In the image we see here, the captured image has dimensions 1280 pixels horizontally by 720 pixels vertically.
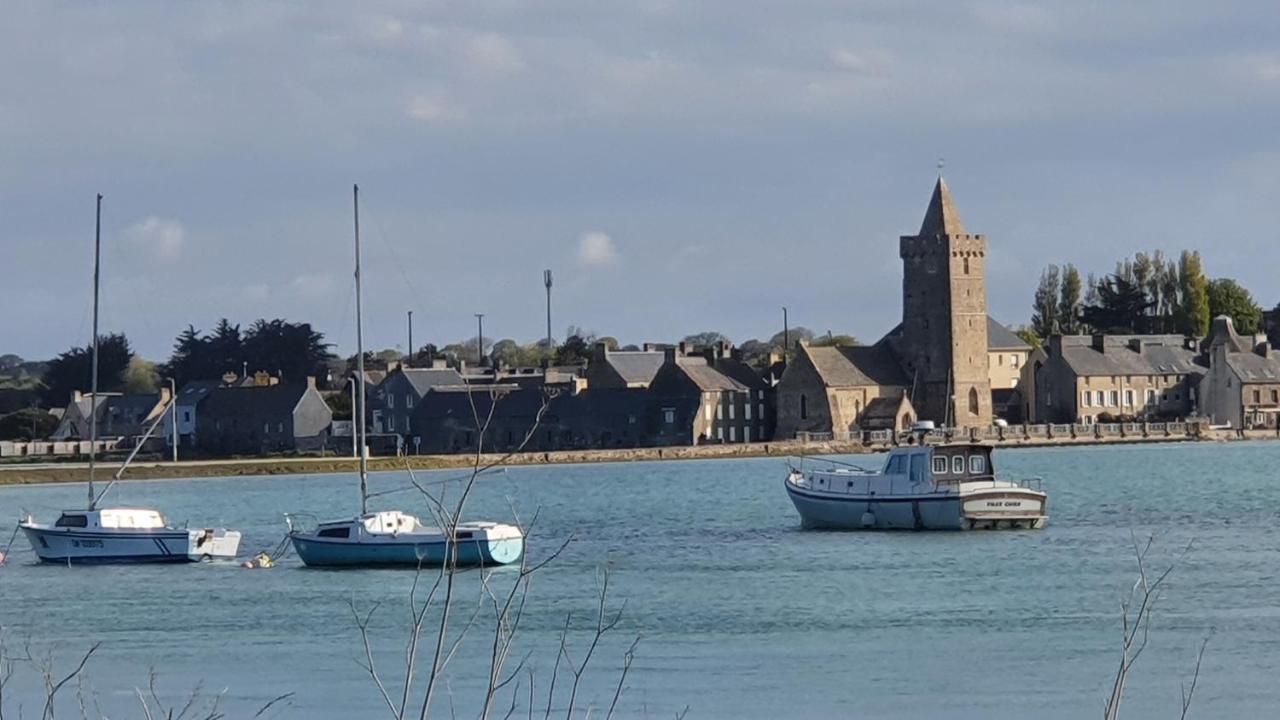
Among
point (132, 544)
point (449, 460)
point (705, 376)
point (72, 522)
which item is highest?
point (705, 376)

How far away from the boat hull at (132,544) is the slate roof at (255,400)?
64241mm

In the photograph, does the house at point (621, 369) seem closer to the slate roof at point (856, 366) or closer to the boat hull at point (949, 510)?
the slate roof at point (856, 366)

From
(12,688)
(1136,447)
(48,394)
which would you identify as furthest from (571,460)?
(12,688)

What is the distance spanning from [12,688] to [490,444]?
8063 centimetres

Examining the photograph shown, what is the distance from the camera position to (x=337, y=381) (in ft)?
461

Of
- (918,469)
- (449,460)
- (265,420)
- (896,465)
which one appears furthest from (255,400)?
(918,469)

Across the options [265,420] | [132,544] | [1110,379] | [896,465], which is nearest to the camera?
[132,544]

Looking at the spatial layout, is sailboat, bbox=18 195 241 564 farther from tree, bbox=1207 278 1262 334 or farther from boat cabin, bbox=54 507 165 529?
tree, bbox=1207 278 1262 334

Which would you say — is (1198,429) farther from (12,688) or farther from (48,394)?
(12,688)

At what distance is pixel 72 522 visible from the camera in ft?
162

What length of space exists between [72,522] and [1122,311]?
4614 inches

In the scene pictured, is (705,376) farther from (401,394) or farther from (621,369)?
(401,394)

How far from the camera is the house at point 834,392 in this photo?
11375 cm

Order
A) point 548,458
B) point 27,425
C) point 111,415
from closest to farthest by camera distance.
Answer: point 548,458 < point 111,415 < point 27,425
